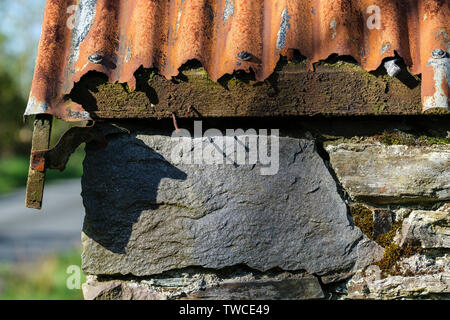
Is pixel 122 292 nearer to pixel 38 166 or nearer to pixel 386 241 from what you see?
pixel 38 166

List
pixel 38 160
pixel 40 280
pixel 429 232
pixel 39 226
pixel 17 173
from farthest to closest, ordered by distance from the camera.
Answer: pixel 17 173, pixel 39 226, pixel 40 280, pixel 429 232, pixel 38 160

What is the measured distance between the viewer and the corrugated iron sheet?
166 centimetres

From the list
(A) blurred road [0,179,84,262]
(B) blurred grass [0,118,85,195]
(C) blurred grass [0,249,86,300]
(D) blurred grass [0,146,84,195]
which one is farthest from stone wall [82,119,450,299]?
(D) blurred grass [0,146,84,195]

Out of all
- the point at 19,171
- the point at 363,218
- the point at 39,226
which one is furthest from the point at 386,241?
the point at 19,171

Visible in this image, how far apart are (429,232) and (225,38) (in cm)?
105

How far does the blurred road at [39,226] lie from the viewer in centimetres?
789

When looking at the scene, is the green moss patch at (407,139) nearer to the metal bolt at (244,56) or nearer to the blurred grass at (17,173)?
the metal bolt at (244,56)

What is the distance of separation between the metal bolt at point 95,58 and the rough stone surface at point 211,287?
0.83 metres

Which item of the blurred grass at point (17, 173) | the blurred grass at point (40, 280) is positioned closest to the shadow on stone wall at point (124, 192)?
the blurred grass at point (40, 280)

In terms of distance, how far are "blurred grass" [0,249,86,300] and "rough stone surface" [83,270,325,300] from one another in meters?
3.50

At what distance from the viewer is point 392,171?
5.51 ft

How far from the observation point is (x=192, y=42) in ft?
5.59
